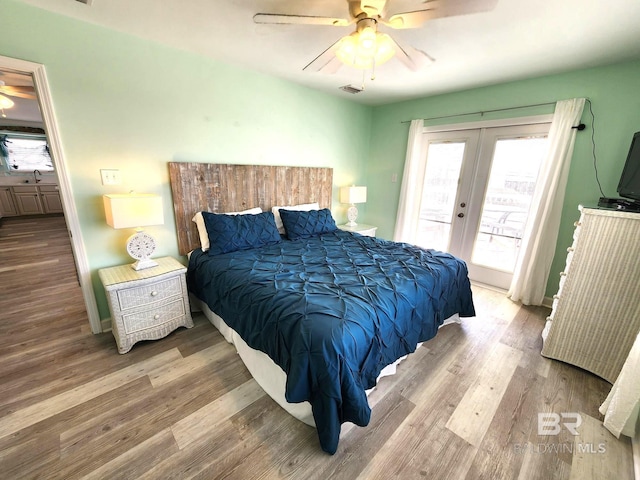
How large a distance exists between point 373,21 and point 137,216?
1999mm

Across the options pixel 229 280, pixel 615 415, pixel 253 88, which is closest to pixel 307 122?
pixel 253 88

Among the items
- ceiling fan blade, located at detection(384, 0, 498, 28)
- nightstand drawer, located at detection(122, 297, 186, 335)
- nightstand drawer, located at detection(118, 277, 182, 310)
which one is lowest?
nightstand drawer, located at detection(122, 297, 186, 335)

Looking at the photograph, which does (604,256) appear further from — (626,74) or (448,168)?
(448,168)

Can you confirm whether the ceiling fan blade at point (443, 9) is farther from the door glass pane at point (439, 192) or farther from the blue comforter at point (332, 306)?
the door glass pane at point (439, 192)

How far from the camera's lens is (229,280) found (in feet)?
6.01

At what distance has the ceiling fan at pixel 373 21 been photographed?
1176mm

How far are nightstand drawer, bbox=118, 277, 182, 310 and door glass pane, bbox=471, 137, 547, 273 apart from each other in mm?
3438

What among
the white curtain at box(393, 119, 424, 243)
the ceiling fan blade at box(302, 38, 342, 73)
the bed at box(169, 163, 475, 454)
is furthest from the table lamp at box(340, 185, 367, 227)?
the ceiling fan blade at box(302, 38, 342, 73)

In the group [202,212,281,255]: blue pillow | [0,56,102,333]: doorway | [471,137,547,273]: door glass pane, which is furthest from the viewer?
[471,137,547,273]: door glass pane

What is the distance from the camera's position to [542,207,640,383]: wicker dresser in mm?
1639

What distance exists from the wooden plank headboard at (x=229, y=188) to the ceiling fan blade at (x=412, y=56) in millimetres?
1773

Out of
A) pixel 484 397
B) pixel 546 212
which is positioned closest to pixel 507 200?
pixel 546 212

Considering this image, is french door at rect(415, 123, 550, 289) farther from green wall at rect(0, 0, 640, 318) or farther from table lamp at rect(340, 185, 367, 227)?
table lamp at rect(340, 185, 367, 227)

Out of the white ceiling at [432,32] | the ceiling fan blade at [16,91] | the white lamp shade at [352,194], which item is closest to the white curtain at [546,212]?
the white ceiling at [432,32]
